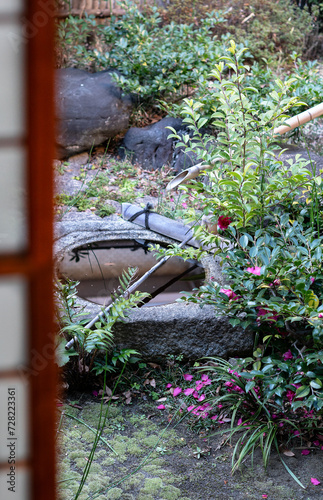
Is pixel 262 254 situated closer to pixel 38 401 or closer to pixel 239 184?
pixel 239 184

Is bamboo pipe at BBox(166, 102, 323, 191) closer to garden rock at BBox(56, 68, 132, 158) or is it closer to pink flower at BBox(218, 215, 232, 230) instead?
pink flower at BBox(218, 215, 232, 230)

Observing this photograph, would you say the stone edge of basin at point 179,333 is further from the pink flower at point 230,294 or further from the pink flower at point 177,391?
the pink flower at point 230,294

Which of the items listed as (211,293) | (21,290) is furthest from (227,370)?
(21,290)

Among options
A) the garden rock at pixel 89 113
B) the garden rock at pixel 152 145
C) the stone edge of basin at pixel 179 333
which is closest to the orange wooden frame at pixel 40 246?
the stone edge of basin at pixel 179 333

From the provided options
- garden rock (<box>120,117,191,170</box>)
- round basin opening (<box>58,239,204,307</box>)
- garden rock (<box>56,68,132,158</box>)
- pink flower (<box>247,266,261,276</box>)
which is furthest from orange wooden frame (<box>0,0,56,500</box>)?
garden rock (<box>56,68,132,158</box>)

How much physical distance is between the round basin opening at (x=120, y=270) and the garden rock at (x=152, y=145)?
98.8 inches

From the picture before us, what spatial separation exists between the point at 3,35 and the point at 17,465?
0.46m

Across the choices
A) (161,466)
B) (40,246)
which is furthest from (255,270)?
(40,246)

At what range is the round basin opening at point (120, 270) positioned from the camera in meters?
3.32

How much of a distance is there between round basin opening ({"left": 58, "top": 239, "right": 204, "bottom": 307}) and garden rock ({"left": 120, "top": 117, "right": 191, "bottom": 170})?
251 centimetres

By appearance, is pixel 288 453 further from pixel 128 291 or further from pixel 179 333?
pixel 128 291

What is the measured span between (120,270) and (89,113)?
10.7 ft

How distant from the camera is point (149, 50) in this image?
6.60m

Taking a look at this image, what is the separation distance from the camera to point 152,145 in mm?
6215
